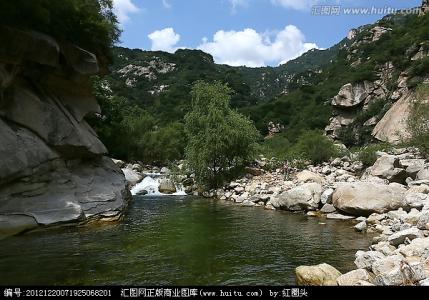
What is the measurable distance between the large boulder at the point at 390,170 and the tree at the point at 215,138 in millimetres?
11521

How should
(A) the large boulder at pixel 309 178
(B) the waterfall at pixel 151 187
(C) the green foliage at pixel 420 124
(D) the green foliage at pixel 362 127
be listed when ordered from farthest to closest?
(D) the green foliage at pixel 362 127 → (B) the waterfall at pixel 151 187 → (C) the green foliage at pixel 420 124 → (A) the large boulder at pixel 309 178

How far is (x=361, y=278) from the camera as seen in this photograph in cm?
987

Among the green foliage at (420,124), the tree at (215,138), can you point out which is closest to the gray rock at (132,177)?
the tree at (215,138)

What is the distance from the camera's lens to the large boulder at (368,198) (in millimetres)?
20156

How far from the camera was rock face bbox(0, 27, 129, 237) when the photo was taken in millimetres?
18953

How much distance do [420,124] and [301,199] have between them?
1453cm

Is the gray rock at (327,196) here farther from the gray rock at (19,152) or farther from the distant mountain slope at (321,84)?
the distant mountain slope at (321,84)

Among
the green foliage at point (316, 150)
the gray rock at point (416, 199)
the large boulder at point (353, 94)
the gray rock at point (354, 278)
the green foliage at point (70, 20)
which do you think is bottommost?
the gray rock at point (354, 278)

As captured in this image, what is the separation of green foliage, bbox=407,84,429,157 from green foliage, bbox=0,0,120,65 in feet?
78.7

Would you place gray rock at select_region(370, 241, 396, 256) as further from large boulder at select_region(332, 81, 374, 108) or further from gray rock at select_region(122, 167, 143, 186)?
large boulder at select_region(332, 81, 374, 108)

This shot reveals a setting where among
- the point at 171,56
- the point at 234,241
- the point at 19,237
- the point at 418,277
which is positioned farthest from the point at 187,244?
the point at 171,56

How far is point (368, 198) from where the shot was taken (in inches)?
817

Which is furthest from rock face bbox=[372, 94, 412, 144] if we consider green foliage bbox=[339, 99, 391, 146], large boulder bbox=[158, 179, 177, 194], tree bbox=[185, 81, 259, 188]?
large boulder bbox=[158, 179, 177, 194]

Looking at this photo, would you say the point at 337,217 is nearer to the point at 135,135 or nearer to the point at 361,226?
the point at 361,226
